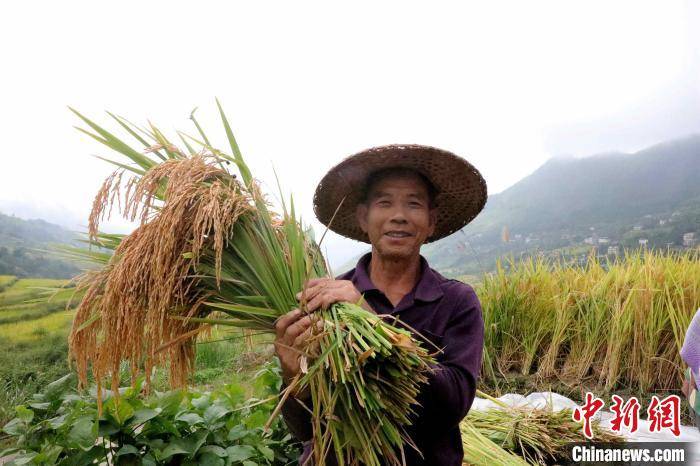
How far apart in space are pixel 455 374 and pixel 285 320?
0.60m

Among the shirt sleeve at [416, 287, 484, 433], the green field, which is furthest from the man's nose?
the green field

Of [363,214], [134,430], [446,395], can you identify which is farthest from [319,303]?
[134,430]

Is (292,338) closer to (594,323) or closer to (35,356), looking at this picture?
(594,323)

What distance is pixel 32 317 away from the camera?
625 cm

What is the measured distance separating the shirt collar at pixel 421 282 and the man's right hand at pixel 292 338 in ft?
1.66

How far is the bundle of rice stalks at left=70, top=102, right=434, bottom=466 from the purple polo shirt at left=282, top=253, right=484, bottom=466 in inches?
3.7

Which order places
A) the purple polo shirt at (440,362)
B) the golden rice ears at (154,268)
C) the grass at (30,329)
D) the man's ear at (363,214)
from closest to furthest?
1. the golden rice ears at (154,268)
2. the purple polo shirt at (440,362)
3. the man's ear at (363,214)
4. the grass at (30,329)

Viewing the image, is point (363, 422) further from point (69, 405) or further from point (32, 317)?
point (32, 317)

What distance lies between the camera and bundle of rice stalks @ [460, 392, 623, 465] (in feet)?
11.1

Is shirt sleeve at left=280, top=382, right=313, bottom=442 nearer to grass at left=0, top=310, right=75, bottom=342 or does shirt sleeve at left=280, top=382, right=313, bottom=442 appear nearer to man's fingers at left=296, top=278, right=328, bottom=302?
man's fingers at left=296, top=278, right=328, bottom=302

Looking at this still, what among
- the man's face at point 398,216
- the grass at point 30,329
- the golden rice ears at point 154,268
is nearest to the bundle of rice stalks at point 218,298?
the golden rice ears at point 154,268

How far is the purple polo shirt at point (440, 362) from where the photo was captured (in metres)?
1.52

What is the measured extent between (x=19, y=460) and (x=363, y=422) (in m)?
1.47

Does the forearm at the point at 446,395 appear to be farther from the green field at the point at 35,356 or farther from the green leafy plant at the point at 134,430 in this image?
the green field at the point at 35,356
